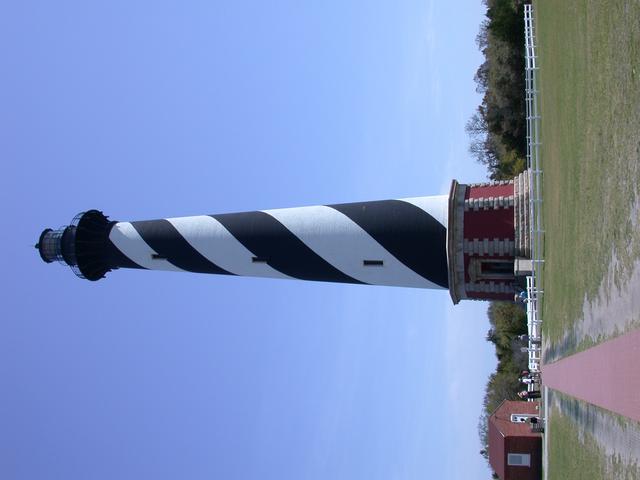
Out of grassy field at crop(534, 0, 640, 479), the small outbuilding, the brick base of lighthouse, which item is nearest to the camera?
grassy field at crop(534, 0, 640, 479)

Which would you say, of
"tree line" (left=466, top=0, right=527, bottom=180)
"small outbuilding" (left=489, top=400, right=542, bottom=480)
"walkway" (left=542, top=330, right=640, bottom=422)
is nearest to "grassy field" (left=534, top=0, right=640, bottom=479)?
"walkway" (left=542, top=330, right=640, bottom=422)

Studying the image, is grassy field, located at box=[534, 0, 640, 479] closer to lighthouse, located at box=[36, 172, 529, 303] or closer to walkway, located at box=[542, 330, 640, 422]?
walkway, located at box=[542, 330, 640, 422]

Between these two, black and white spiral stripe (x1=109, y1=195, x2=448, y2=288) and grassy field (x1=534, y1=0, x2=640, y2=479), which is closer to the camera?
grassy field (x1=534, y1=0, x2=640, y2=479)

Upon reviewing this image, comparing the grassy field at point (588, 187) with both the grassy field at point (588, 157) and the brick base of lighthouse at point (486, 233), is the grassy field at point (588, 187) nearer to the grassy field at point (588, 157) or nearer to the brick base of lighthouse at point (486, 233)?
the grassy field at point (588, 157)

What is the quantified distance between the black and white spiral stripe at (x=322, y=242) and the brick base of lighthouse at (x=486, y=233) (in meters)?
0.32

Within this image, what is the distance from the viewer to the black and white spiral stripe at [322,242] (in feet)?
60.4

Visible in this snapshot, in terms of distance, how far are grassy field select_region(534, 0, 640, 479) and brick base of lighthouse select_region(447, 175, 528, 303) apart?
2.61 feet

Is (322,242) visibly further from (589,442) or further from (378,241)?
(589,442)

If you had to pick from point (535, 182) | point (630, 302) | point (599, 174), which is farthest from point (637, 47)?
point (535, 182)

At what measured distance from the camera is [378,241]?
61.3ft

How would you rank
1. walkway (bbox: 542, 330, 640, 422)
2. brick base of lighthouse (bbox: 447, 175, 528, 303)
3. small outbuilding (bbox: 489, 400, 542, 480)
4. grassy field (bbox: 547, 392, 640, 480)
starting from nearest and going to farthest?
walkway (bbox: 542, 330, 640, 422), grassy field (bbox: 547, 392, 640, 480), brick base of lighthouse (bbox: 447, 175, 528, 303), small outbuilding (bbox: 489, 400, 542, 480)

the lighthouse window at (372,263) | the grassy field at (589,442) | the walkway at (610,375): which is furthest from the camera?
the lighthouse window at (372,263)

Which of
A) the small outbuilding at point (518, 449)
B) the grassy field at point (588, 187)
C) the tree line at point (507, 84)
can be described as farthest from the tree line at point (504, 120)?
the grassy field at point (588, 187)

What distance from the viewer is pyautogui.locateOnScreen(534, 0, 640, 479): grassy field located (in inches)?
371
